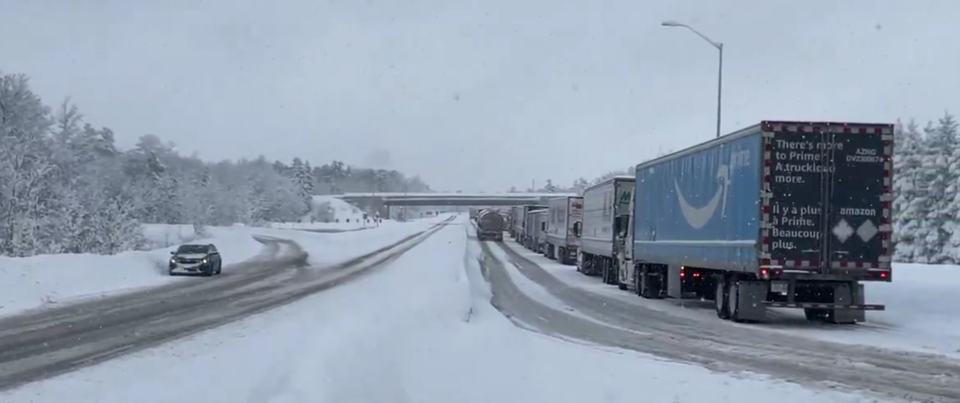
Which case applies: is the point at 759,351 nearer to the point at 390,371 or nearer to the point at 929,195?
the point at 390,371

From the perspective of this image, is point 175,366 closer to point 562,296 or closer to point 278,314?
point 278,314

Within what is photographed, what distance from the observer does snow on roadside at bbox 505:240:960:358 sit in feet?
56.5

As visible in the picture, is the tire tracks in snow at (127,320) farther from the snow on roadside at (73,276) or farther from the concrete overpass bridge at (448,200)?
the concrete overpass bridge at (448,200)

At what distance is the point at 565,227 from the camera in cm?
5116

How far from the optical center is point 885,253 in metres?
18.9

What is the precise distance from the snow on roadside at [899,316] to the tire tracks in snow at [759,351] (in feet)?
2.70

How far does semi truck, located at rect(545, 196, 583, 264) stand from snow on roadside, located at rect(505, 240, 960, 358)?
60.7 feet

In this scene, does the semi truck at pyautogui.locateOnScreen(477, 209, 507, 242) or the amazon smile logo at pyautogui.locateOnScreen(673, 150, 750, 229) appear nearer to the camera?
the amazon smile logo at pyautogui.locateOnScreen(673, 150, 750, 229)

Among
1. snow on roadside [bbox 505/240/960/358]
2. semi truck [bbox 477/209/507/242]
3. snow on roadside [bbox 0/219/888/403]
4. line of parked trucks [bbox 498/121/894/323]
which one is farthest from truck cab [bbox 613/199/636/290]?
semi truck [bbox 477/209/507/242]

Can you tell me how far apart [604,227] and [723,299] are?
14888mm

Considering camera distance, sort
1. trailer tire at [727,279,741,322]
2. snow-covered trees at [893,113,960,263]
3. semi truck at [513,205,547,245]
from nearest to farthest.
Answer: trailer tire at [727,279,741,322], snow-covered trees at [893,113,960,263], semi truck at [513,205,547,245]

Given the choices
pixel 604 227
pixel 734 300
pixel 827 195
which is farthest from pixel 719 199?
pixel 604 227

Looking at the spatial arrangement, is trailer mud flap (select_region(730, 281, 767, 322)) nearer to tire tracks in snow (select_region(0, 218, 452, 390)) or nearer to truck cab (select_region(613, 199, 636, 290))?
tire tracks in snow (select_region(0, 218, 452, 390))

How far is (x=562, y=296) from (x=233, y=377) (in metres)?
17.6
